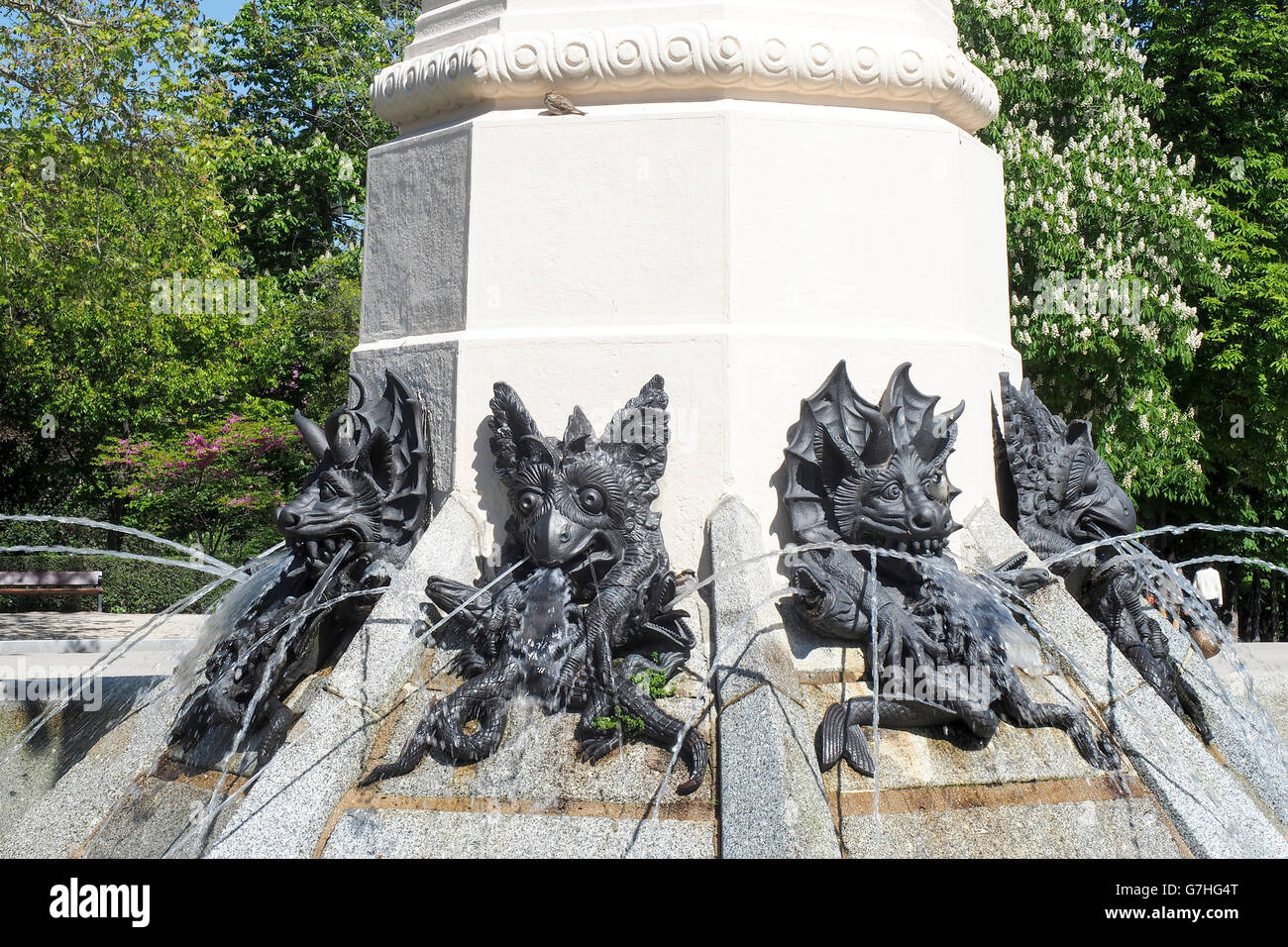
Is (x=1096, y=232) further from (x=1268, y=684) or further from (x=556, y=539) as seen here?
(x=556, y=539)

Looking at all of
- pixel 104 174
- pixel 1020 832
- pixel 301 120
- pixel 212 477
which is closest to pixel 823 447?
pixel 1020 832

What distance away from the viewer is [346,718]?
458cm

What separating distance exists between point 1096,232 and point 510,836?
12.5 metres

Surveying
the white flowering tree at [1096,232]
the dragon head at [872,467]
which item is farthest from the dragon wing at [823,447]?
the white flowering tree at [1096,232]

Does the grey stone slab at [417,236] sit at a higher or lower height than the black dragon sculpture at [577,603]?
higher

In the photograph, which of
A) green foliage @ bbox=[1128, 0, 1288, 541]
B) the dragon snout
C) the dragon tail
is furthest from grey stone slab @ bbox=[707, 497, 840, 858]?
green foliage @ bbox=[1128, 0, 1288, 541]

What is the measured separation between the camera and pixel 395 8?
25.8 meters

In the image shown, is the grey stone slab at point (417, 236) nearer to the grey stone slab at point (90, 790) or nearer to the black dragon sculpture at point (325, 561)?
the black dragon sculpture at point (325, 561)

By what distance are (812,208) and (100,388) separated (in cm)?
1531

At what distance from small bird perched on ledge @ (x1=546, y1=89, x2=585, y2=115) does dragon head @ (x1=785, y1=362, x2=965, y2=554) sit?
→ 5.90 ft

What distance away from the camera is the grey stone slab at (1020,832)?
407cm

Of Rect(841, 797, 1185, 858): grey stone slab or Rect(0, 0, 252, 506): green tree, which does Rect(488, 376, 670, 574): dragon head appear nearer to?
Rect(841, 797, 1185, 858): grey stone slab

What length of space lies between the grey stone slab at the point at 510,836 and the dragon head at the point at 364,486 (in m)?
1.57

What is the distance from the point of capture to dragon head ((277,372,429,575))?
545 centimetres
